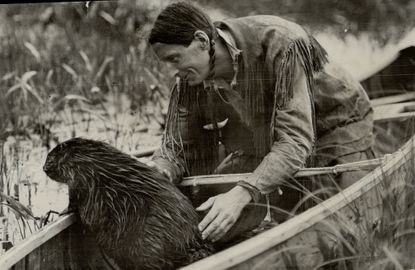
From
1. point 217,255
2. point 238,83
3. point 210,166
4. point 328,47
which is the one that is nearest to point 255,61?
point 238,83

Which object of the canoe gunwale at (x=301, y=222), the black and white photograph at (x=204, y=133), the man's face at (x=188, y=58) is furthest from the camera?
the man's face at (x=188, y=58)

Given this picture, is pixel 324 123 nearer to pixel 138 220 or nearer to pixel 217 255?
pixel 217 255

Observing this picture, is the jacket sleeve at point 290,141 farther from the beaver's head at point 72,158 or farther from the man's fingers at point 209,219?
the beaver's head at point 72,158

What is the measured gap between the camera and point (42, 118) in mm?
3010

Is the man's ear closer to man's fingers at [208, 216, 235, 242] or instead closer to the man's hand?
the man's hand

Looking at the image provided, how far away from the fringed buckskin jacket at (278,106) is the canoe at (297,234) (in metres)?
Result: 0.11

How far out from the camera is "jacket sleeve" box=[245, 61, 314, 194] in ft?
9.29

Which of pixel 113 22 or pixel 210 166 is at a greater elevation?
pixel 113 22

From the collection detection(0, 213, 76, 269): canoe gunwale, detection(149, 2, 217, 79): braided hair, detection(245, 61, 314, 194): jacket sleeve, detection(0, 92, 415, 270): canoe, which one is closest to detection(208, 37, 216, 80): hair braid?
detection(149, 2, 217, 79): braided hair

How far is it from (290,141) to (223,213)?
486mm

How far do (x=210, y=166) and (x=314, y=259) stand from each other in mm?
685

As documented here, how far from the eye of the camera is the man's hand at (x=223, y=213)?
2828 mm

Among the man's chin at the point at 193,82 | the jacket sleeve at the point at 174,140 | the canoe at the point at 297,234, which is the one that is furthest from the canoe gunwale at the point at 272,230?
the man's chin at the point at 193,82

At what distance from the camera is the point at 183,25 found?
287 cm
